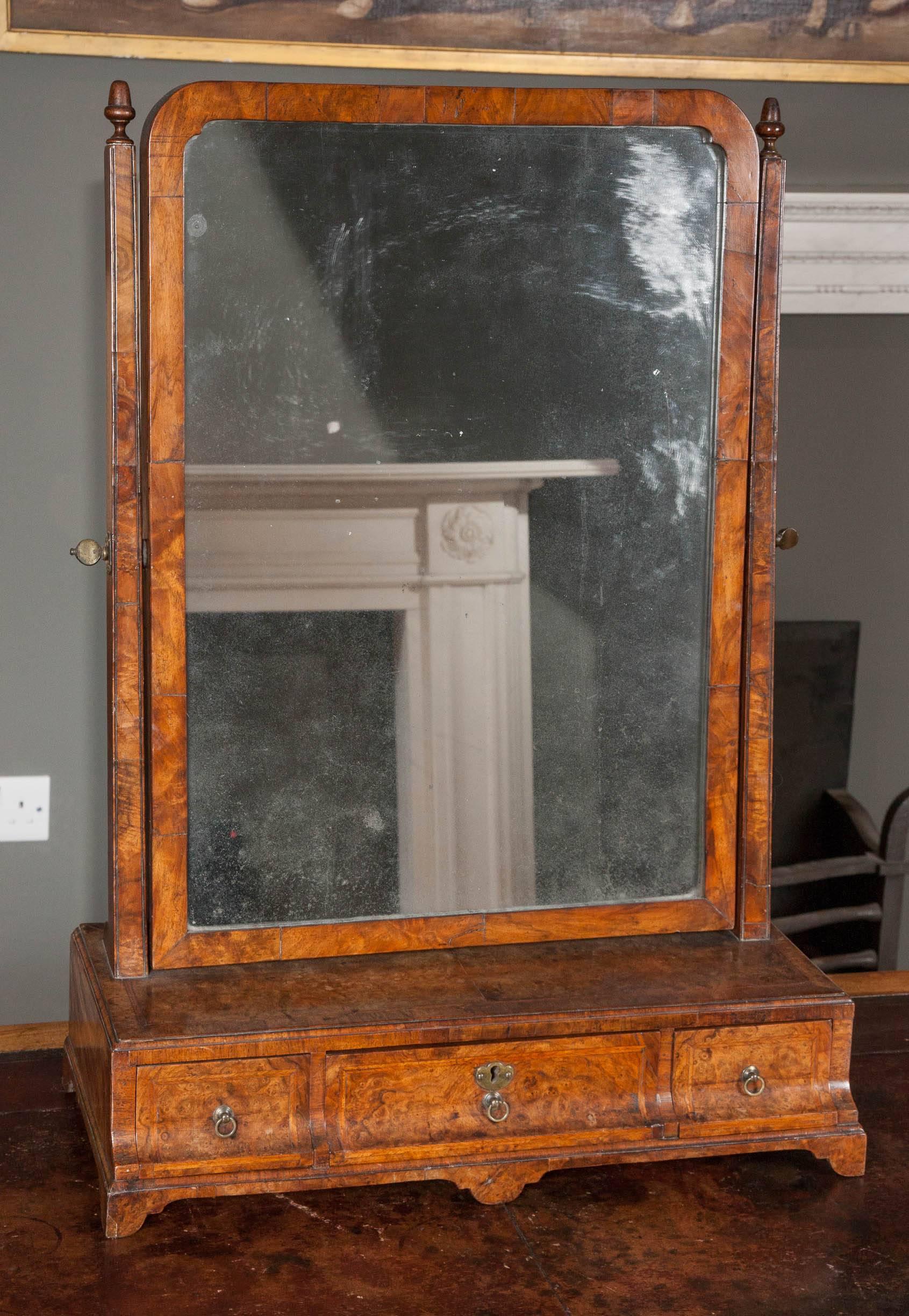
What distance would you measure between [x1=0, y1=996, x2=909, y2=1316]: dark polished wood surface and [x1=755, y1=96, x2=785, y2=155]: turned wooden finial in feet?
3.46

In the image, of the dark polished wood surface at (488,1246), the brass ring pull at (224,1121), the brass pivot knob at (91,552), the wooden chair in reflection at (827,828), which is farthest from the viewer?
the wooden chair in reflection at (827,828)

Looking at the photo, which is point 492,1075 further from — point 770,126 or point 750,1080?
point 770,126

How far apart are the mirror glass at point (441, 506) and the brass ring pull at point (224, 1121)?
0.20m

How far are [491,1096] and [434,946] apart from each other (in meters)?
0.18

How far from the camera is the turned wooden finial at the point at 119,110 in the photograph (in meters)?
1.29

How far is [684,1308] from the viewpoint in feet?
3.78

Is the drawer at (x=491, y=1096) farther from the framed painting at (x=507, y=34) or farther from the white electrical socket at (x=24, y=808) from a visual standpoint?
the framed painting at (x=507, y=34)

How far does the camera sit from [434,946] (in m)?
1.44

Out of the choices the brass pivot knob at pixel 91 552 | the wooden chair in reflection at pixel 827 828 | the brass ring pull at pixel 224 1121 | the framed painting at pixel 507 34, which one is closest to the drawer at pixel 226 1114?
the brass ring pull at pixel 224 1121

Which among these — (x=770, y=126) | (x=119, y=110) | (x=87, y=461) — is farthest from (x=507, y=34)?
(x=87, y=461)

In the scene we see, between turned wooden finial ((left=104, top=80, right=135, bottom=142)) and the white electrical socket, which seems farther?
the white electrical socket

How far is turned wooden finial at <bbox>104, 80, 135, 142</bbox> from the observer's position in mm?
1295

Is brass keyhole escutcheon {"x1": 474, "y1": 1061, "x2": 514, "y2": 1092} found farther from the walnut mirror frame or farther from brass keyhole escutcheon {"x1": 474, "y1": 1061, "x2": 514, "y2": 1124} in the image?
the walnut mirror frame

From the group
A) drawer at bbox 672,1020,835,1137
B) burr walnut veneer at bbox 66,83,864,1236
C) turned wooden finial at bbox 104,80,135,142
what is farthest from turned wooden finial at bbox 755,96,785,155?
drawer at bbox 672,1020,835,1137
